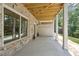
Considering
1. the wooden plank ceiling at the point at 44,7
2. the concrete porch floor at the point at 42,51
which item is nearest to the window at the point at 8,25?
the concrete porch floor at the point at 42,51

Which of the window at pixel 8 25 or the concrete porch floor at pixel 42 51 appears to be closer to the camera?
the window at pixel 8 25

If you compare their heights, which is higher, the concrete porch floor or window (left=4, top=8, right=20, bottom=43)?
window (left=4, top=8, right=20, bottom=43)

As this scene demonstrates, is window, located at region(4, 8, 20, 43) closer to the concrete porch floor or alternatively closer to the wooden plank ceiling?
the concrete porch floor

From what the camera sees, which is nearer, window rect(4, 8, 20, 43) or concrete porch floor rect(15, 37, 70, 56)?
window rect(4, 8, 20, 43)

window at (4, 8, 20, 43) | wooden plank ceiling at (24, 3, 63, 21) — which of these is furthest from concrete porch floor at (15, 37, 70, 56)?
wooden plank ceiling at (24, 3, 63, 21)

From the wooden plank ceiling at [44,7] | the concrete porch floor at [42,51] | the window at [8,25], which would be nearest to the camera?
the window at [8,25]

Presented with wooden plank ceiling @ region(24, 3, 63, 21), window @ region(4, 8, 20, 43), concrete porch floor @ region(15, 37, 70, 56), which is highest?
wooden plank ceiling @ region(24, 3, 63, 21)

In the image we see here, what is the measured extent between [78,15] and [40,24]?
6.43 meters

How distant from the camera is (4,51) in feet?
17.4

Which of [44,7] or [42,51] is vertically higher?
[44,7]

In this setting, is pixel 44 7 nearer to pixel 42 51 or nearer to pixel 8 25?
pixel 42 51

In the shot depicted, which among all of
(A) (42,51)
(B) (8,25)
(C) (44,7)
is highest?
(C) (44,7)

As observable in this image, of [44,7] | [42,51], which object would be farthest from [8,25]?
[44,7]

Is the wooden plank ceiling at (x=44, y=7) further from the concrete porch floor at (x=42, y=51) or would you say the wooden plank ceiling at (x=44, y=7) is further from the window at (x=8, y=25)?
the concrete porch floor at (x=42, y=51)
